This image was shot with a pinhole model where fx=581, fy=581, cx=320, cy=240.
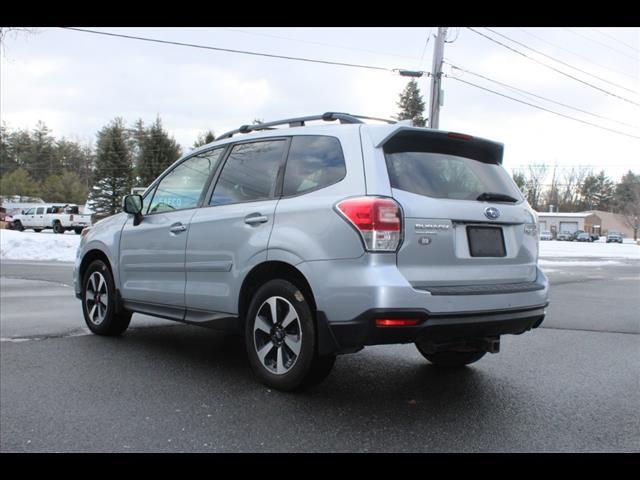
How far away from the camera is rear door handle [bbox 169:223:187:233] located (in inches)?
202

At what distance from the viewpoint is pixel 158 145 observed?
183 feet

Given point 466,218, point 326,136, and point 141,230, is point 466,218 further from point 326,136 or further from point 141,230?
point 141,230

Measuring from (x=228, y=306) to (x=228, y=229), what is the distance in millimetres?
609

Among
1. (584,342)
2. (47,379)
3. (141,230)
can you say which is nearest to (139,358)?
(47,379)

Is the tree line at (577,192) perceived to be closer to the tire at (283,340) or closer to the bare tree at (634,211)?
the bare tree at (634,211)

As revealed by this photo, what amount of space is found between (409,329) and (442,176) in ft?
3.83

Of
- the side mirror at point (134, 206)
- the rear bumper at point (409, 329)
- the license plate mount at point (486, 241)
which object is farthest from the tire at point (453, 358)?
the side mirror at point (134, 206)

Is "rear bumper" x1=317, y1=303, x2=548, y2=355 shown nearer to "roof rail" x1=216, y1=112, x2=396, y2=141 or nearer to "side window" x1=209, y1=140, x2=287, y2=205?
"side window" x1=209, y1=140, x2=287, y2=205

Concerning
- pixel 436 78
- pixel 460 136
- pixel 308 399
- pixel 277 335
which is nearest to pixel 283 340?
pixel 277 335

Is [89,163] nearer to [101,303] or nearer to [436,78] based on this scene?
[436,78]

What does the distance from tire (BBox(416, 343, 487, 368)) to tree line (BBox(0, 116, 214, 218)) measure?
5036 cm

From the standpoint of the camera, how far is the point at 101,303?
6.29 meters

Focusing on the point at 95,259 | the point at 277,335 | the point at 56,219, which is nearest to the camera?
the point at 277,335

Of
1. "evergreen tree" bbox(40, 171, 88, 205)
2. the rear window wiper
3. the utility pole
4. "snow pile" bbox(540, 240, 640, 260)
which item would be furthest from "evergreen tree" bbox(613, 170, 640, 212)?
the rear window wiper
